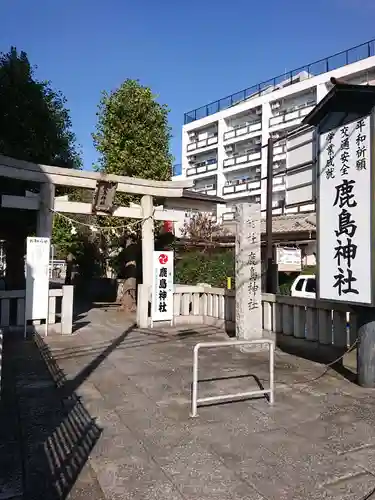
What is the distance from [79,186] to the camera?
410 inches

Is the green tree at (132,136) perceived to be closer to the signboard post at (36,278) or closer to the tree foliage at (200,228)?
the signboard post at (36,278)

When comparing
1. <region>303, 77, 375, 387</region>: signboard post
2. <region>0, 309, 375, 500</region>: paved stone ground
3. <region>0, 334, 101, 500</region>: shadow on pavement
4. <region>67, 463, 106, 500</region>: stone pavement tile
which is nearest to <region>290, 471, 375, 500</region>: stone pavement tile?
<region>0, 309, 375, 500</region>: paved stone ground

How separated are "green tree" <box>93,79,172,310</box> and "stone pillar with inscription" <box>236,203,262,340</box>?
17.8 ft

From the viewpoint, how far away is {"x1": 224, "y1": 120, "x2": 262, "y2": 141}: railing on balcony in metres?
37.8

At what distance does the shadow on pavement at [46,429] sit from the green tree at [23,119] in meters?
6.86

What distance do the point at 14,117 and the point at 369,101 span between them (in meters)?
9.54

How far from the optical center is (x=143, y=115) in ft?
44.5

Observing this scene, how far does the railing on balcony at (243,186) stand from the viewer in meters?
36.4

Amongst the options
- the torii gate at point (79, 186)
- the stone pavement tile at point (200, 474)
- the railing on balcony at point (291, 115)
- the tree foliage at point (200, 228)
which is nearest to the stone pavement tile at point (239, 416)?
the stone pavement tile at point (200, 474)

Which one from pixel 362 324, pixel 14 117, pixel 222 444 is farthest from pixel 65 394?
pixel 14 117

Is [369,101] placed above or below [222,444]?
above

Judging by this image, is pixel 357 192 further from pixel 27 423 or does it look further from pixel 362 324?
pixel 27 423

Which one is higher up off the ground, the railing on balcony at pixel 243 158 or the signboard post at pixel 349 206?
the railing on balcony at pixel 243 158

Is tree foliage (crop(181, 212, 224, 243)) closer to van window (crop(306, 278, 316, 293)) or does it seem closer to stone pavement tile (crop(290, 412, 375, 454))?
van window (crop(306, 278, 316, 293))
